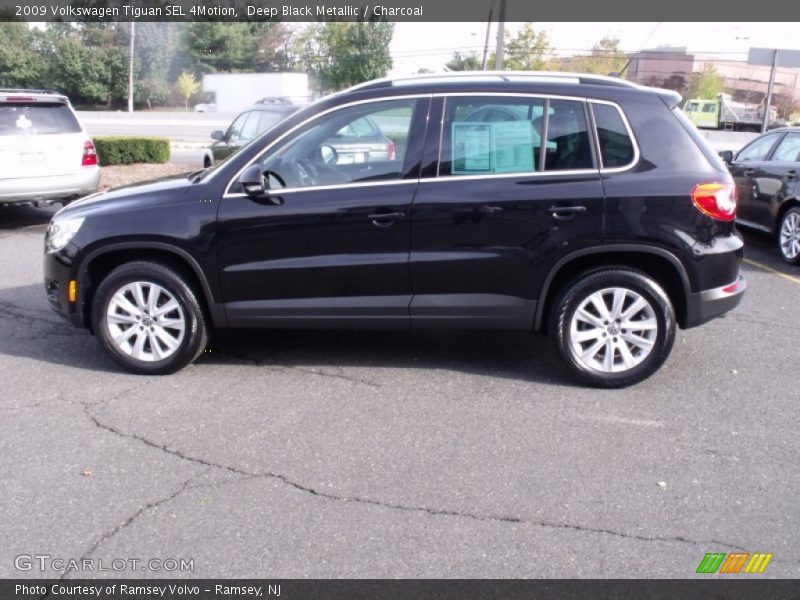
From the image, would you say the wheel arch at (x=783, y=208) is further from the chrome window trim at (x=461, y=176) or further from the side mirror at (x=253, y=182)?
the side mirror at (x=253, y=182)

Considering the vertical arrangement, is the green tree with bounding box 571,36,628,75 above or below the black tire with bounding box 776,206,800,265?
above


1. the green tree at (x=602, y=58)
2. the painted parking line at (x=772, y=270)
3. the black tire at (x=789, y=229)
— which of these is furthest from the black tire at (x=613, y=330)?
the green tree at (x=602, y=58)

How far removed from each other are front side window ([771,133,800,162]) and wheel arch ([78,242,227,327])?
7.40 meters

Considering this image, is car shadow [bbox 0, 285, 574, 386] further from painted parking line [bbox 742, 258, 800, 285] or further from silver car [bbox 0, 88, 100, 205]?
silver car [bbox 0, 88, 100, 205]

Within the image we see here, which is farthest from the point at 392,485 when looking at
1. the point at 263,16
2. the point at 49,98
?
the point at 263,16

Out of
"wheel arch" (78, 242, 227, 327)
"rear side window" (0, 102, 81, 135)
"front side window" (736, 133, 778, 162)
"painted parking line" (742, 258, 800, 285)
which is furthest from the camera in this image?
"rear side window" (0, 102, 81, 135)

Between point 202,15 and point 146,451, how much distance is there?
6695 centimetres

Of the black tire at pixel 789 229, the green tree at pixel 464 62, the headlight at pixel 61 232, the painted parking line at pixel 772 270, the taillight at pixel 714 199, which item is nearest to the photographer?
the taillight at pixel 714 199

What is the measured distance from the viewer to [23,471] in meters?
4.04

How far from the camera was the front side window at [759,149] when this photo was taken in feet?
33.4

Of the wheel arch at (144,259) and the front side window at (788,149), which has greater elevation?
the front side window at (788,149)

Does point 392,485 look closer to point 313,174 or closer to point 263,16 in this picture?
point 313,174

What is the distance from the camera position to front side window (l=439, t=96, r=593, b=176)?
511 centimetres

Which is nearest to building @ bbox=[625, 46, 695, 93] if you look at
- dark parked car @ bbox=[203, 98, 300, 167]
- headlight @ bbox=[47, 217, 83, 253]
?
dark parked car @ bbox=[203, 98, 300, 167]
